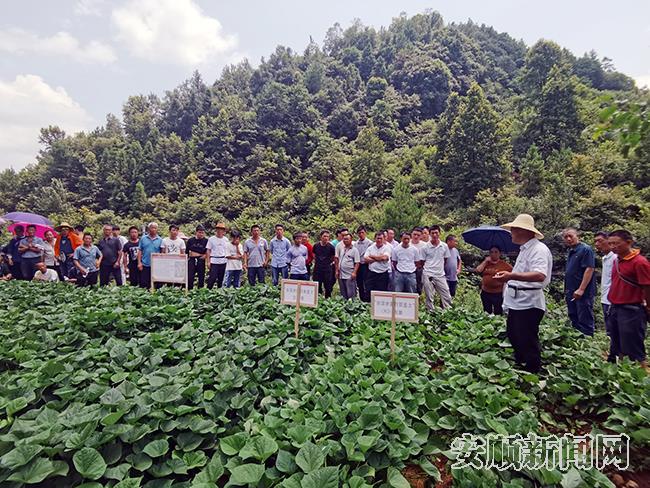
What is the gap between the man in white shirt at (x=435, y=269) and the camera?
267 inches

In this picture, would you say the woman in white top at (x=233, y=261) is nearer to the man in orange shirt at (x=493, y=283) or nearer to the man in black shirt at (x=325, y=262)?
the man in black shirt at (x=325, y=262)

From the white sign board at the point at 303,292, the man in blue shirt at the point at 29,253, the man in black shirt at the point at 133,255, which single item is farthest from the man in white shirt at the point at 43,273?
the white sign board at the point at 303,292

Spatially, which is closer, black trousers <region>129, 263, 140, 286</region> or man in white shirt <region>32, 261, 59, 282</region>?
man in white shirt <region>32, 261, 59, 282</region>

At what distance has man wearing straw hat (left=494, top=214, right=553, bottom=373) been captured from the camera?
337 centimetres

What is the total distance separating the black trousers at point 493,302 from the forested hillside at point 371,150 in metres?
2.76

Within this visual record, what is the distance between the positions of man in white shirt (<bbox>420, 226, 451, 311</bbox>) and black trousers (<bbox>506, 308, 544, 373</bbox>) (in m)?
3.09

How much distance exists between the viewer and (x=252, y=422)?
2.23 metres

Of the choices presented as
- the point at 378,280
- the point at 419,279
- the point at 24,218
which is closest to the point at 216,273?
the point at 378,280

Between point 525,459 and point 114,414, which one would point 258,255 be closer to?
point 114,414

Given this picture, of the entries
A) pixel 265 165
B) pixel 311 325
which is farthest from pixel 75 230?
pixel 265 165

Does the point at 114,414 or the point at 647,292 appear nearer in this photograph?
the point at 114,414

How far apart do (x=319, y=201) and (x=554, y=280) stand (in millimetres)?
17119

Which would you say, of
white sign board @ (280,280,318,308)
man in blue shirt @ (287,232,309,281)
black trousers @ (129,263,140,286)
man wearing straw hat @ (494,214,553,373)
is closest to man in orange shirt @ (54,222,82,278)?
black trousers @ (129,263,140,286)

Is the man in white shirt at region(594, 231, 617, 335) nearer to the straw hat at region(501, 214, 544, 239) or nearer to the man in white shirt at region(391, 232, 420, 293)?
the straw hat at region(501, 214, 544, 239)
